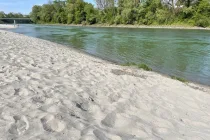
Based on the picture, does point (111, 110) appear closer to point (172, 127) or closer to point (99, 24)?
point (172, 127)

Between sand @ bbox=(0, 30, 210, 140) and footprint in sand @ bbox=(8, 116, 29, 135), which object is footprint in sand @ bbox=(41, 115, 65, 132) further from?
footprint in sand @ bbox=(8, 116, 29, 135)

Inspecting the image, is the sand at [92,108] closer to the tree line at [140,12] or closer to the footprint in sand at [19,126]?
the footprint in sand at [19,126]

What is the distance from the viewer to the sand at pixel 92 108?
3418mm

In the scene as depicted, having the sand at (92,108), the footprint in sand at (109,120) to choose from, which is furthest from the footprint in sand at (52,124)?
the footprint in sand at (109,120)

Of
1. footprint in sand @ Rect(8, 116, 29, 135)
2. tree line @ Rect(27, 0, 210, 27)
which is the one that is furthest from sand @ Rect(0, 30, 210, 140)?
tree line @ Rect(27, 0, 210, 27)

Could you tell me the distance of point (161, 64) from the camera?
46.1 ft

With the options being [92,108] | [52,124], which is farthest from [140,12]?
[52,124]

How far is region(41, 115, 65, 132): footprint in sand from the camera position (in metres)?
3.37

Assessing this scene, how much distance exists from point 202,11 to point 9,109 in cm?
7594

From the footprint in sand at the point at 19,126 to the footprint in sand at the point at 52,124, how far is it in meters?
0.28

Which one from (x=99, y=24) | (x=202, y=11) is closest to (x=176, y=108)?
(x=202, y=11)

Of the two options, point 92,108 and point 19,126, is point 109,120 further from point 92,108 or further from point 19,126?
point 19,126

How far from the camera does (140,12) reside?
77250mm

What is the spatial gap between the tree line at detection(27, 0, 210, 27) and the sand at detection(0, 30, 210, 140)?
Answer: 64.9 metres
